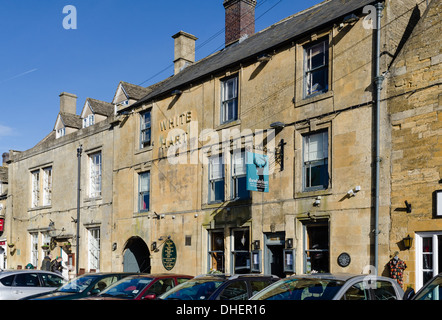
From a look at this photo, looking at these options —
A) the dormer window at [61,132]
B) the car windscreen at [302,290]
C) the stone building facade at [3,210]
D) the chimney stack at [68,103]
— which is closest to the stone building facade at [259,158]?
the dormer window at [61,132]

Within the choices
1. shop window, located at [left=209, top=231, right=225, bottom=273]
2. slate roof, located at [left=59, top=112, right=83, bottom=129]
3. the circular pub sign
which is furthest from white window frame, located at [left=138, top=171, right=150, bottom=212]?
slate roof, located at [left=59, top=112, right=83, bottom=129]

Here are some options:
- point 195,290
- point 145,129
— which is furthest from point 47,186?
point 195,290

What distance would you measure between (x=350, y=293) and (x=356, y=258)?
690cm

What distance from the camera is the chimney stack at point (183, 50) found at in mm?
28391

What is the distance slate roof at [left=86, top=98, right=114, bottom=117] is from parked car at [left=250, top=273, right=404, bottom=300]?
22.3 meters

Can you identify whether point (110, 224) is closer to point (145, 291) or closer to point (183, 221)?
point (183, 221)

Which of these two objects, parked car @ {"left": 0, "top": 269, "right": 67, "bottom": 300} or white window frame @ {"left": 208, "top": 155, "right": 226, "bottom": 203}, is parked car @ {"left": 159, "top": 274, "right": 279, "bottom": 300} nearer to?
parked car @ {"left": 0, "top": 269, "right": 67, "bottom": 300}

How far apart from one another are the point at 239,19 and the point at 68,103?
1516 centimetres

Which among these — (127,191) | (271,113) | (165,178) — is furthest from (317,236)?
(127,191)

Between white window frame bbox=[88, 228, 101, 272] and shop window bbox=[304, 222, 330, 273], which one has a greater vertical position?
shop window bbox=[304, 222, 330, 273]

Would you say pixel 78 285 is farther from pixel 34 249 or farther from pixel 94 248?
pixel 34 249

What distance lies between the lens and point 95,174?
2766 centimetres

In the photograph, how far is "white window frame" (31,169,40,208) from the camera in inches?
1273

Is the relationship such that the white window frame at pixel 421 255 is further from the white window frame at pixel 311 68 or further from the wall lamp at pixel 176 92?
the wall lamp at pixel 176 92
